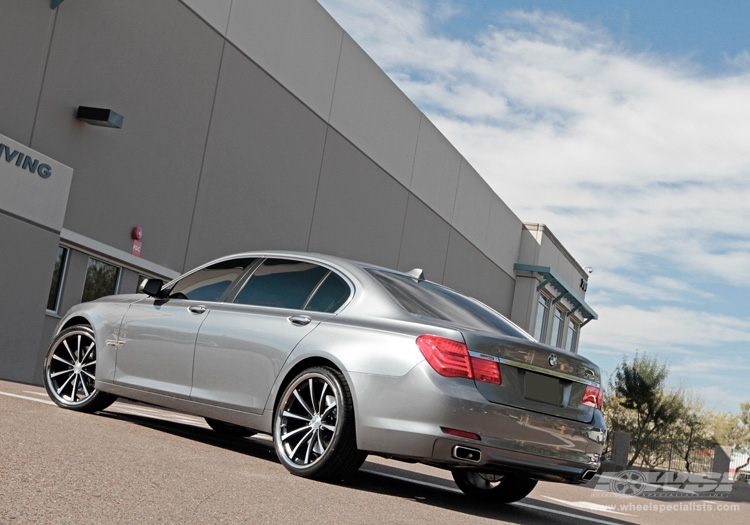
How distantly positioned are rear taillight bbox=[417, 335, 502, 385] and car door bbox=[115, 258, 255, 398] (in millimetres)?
2099

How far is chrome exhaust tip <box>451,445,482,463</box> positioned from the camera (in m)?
5.85

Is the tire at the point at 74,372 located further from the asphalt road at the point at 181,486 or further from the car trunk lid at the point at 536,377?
the car trunk lid at the point at 536,377

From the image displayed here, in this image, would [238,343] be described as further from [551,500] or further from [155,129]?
[155,129]

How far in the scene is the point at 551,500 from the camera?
Result: 8828 mm

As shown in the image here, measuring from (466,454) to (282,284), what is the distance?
202cm

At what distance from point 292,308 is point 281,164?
1556 centimetres

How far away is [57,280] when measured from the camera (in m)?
16.4

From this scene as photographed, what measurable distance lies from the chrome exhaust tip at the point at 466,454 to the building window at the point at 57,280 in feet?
38.9

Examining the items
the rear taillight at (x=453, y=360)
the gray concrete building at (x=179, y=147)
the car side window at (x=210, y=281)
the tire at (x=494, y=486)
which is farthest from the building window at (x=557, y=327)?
the rear taillight at (x=453, y=360)

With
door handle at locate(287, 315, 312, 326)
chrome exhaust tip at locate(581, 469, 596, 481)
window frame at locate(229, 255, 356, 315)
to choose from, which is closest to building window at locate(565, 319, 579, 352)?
window frame at locate(229, 255, 356, 315)

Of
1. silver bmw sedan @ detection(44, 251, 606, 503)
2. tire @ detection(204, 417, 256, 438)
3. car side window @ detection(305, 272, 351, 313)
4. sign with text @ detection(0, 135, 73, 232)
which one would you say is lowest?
Result: tire @ detection(204, 417, 256, 438)

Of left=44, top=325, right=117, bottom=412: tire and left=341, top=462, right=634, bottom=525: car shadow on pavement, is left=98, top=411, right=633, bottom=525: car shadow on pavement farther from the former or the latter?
left=44, top=325, right=117, bottom=412: tire

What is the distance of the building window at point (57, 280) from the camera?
53.6 feet

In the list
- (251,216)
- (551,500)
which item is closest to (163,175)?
(251,216)
